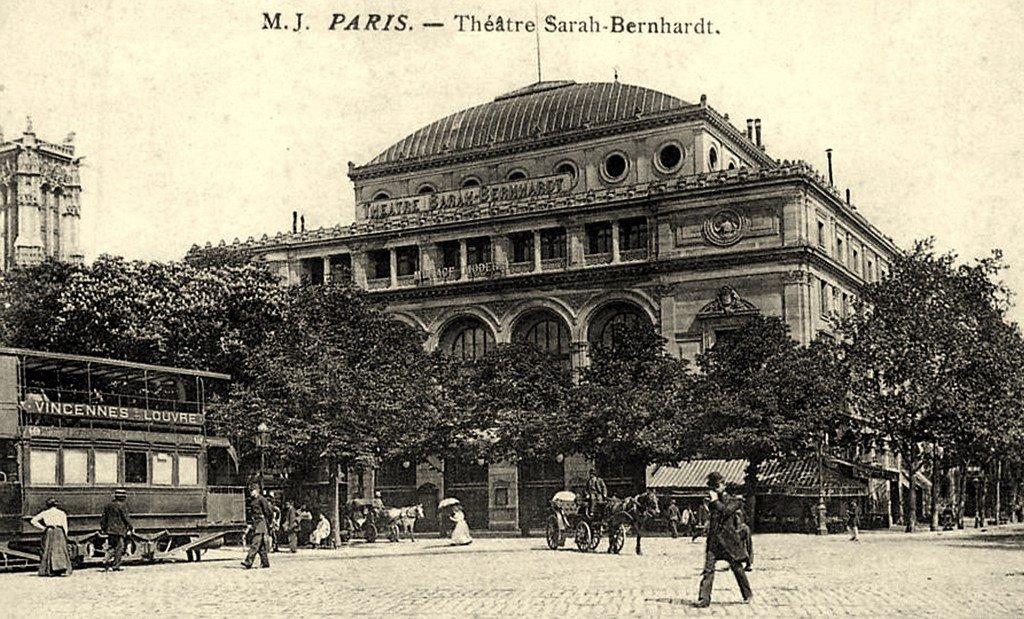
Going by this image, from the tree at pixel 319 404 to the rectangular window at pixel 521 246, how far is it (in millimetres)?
17309

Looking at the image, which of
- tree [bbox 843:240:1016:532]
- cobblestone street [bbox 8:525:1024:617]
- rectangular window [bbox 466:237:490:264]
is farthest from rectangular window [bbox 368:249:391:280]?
cobblestone street [bbox 8:525:1024:617]

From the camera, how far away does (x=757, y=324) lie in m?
47.6

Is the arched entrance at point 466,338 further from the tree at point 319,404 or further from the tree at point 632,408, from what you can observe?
the tree at point 319,404

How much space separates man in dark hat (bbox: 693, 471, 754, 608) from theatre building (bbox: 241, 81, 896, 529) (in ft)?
127

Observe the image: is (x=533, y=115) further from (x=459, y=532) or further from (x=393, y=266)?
(x=459, y=532)

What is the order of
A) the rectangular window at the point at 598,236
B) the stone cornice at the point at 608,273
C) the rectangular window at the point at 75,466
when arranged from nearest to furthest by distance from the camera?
the rectangular window at the point at 75,466, the stone cornice at the point at 608,273, the rectangular window at the point at 598,236

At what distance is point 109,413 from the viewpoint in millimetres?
26484

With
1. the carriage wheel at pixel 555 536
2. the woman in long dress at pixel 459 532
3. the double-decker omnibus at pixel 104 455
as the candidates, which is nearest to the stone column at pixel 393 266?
the woman in long dress at pixel 459 532

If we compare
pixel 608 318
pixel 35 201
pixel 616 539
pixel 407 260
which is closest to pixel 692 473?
pixel 608 318

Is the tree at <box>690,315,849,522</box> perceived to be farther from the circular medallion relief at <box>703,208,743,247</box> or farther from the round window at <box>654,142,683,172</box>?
the round window at <box>654,142,683,172</box>

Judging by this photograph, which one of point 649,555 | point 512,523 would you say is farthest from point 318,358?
point 512,523

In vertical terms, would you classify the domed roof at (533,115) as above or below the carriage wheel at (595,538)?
above

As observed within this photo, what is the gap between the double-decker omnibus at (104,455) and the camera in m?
24.3

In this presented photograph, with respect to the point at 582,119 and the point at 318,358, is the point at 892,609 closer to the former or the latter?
the point at 318,358
